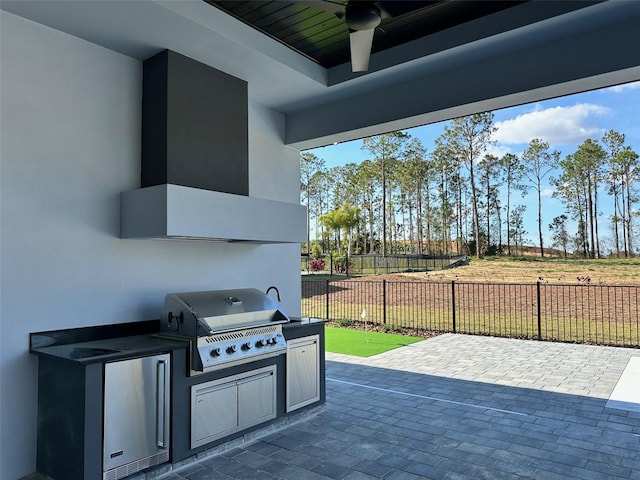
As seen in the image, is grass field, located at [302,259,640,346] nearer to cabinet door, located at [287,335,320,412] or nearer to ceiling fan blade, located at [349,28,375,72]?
cabinet door, located at [287,335,320,412]

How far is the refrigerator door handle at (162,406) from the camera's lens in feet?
8.51

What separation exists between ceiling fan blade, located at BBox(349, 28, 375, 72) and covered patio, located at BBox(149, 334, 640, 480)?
256 cm

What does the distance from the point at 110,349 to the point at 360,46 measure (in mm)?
2328

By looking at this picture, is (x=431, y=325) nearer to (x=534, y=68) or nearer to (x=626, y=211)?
(x=534, y=68)

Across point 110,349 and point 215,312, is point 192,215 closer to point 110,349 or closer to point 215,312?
point 215,312

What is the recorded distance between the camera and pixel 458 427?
3.51 meters

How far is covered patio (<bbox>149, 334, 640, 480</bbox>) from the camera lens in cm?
275

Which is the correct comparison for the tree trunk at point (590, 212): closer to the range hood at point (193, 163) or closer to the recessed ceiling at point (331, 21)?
the recessed ceiling at point (331, 21)

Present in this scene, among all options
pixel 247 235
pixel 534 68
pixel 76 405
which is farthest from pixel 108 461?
pixel 534 68

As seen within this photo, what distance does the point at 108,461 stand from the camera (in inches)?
92.2

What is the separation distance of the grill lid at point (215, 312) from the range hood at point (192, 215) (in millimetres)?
460

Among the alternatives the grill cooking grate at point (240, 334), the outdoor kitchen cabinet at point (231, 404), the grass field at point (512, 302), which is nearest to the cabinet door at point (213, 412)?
the outdoor kitchen cabinet at point (231, 404)

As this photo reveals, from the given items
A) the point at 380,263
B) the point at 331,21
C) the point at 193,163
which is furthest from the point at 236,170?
the point at 380,263

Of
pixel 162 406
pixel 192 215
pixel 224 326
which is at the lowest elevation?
pixel 162 406
